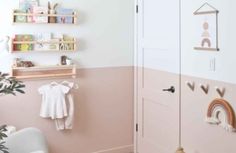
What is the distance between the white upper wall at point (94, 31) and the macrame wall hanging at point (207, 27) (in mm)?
1163

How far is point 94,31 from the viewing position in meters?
3.28

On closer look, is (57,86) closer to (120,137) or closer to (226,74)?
(120,137)

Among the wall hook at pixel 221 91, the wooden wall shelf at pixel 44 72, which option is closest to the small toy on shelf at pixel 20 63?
the wooden wall shelf at pixel 44 72

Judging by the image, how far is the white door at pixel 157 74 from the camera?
2840mm

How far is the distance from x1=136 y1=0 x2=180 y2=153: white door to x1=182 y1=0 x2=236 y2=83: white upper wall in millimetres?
130

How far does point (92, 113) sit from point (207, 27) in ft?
5.57

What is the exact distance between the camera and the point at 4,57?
9.14 feet

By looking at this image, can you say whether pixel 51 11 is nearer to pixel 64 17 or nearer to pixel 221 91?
pixel 64 17

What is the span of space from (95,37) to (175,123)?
1.37 m

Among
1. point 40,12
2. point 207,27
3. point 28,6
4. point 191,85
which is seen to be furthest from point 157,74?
point 28,6

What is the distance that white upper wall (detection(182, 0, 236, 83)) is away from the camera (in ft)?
7.10

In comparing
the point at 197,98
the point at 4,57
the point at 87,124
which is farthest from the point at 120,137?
the point at 4,57

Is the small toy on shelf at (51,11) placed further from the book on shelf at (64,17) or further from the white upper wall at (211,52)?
the white upper wall at (211,52)

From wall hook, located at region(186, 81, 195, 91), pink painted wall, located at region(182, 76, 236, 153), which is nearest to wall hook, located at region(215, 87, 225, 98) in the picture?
pink painted wall, located at region(182, 76, 236, 153)
